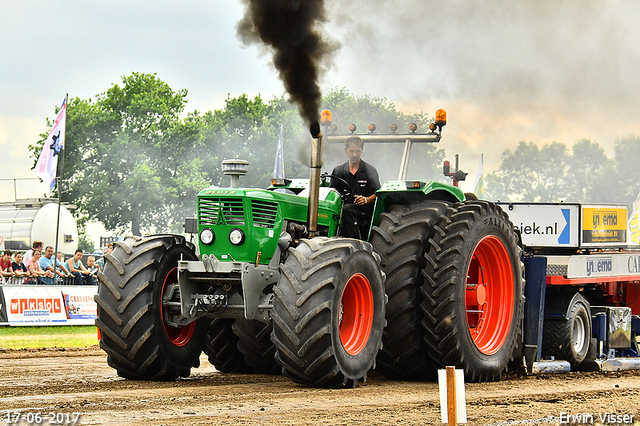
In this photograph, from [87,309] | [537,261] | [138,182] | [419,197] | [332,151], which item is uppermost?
[138,182]

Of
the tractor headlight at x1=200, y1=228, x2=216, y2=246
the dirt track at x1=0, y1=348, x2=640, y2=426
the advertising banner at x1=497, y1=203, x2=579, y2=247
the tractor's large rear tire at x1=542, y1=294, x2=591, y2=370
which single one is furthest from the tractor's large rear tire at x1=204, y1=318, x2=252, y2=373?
the advertising banner at x1=497, y1=203, x2=579, y2=247

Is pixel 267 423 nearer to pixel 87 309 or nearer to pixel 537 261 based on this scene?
pixel 537 261

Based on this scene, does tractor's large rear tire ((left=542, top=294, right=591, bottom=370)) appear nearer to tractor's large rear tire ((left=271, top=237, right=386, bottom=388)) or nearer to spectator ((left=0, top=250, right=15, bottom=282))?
tractor's large rear tire ((left=271, top=237, right=386, bottom=388))

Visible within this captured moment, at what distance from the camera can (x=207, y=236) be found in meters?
7.79

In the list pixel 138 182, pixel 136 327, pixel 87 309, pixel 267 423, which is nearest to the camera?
pixel 267 423

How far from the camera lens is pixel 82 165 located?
49312mm

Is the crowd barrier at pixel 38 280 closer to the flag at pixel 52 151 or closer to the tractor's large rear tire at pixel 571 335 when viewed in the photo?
the flag at pixel 52 151

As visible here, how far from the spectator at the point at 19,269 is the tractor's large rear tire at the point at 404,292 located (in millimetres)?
12690

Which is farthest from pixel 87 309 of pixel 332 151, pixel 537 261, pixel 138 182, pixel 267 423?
pixel 138 182

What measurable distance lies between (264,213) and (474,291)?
2.72 m

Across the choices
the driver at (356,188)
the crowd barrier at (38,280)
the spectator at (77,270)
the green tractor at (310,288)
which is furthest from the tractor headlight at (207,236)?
the spectator at (77,270)

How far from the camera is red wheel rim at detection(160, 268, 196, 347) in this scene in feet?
26.2

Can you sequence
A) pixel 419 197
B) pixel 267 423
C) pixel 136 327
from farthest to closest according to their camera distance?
pixel 419 197 < pixel 136 327 < pixel 267 423

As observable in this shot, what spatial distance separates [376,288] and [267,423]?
8.49 ft
